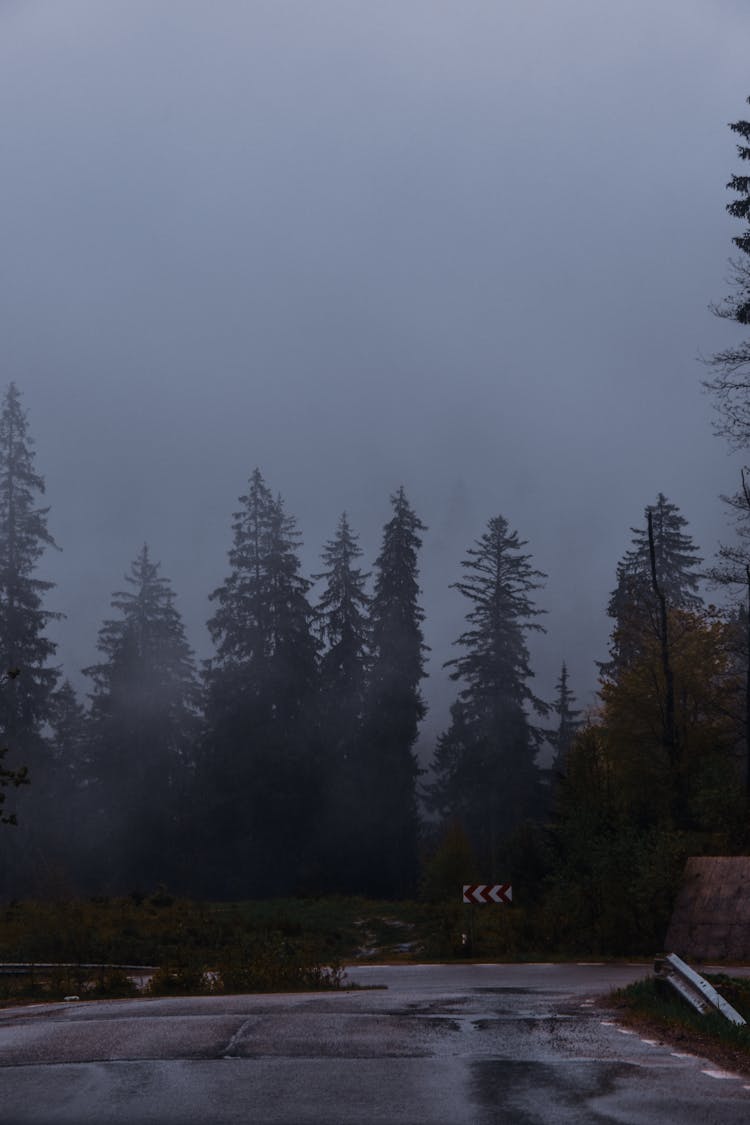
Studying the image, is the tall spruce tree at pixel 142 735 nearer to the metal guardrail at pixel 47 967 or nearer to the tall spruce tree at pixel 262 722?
the tall spruce tree at pixel 262 722

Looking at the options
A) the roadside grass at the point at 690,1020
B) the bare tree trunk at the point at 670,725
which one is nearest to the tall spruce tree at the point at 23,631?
the bare tree trunk at the point at 670,725

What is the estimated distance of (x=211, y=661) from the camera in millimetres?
78750

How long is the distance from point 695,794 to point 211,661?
4009 centimetres

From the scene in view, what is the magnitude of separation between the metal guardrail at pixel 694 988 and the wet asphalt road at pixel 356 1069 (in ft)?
2.50

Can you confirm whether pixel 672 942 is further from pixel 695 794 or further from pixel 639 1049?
pixel 639 1049

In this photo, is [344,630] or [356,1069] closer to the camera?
[356,1069]

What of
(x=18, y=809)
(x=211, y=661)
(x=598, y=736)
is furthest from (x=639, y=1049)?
(x=211, y=661)

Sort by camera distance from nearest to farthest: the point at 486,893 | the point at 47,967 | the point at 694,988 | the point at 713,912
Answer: the point at 694,988
the point at 47,967
the point at 713,912
the point at 486,893

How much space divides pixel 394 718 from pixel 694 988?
6070cm

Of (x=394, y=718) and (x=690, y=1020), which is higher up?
(x=394, y=718)

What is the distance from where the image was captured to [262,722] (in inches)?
2928

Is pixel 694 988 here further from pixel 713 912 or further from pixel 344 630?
pixel 344 630

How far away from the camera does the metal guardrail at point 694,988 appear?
486 inches

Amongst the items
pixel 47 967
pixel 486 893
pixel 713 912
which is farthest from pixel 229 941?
pixel 713 912
